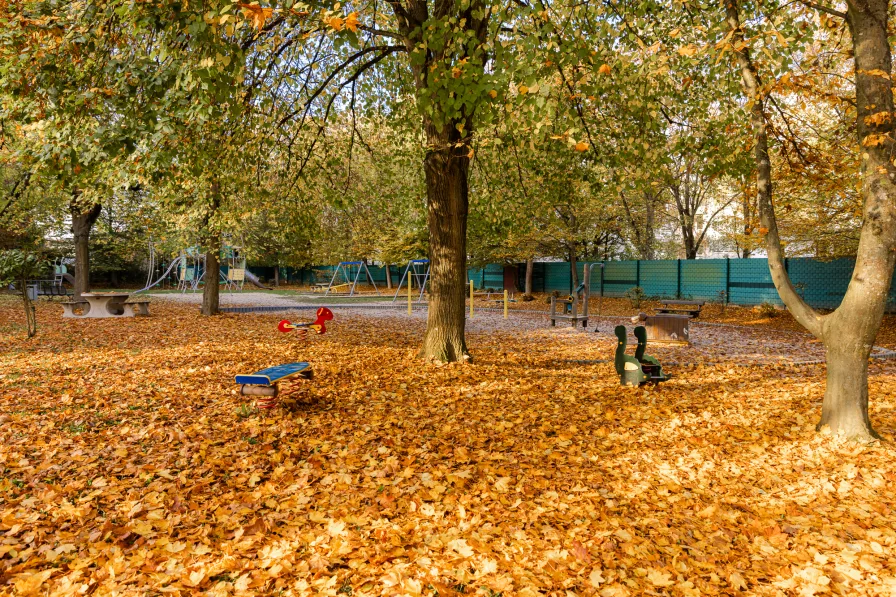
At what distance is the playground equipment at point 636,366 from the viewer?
22.0ft

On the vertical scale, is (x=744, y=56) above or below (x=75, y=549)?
above

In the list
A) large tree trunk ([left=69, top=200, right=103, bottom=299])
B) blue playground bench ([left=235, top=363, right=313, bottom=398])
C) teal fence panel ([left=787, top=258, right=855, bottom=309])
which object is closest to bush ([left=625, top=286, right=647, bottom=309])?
teal fence panel ([left=787, top=258, right=855, bottom=309])

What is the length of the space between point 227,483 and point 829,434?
4.89 m

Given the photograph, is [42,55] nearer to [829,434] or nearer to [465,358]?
[465,358]

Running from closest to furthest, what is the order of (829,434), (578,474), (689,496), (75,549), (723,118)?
(75,549)
(689,496)
(578,474)
(829,434)
(723,118)

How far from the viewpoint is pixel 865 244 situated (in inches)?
172

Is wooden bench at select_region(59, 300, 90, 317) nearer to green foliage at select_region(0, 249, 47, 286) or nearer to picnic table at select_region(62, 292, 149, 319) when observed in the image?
picnic table at select_region(62, 292, 149, 319)

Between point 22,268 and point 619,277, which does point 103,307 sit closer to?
point 22,268

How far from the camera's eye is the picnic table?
44.1 feet

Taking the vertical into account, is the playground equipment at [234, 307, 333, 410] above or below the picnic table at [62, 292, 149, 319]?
below

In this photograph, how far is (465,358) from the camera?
7738mm

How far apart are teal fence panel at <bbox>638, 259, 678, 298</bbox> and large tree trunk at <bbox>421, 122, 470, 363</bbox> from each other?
1569 centimetres

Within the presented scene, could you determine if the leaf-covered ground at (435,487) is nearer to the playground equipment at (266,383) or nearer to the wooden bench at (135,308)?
the playground equipment at (266,383)

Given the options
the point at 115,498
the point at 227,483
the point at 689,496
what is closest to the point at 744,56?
the point at 689,496
